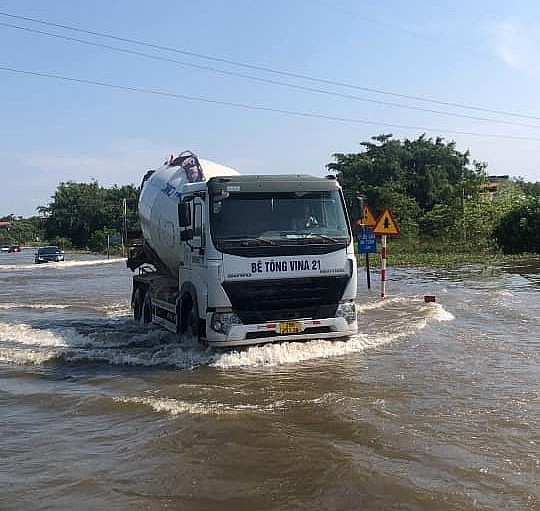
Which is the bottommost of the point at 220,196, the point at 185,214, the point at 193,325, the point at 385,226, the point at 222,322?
the point at 193,325

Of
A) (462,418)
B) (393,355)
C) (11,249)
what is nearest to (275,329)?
(393,355)

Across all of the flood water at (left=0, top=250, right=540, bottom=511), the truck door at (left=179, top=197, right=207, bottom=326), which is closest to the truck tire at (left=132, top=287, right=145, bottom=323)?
the flood water at (left=0, top=250, right=540, bottom=511)

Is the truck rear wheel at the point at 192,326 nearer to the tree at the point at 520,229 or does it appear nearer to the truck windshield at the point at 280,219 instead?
the truck windshield at the point at 280,219

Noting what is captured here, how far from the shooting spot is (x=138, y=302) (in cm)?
1495

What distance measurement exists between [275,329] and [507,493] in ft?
16.5

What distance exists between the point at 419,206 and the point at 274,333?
52846mm

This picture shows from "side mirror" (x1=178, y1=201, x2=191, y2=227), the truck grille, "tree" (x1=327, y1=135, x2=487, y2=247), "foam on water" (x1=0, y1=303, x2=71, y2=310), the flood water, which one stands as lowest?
the flood water

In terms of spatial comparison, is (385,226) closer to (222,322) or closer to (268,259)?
(268,259)

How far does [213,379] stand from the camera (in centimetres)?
915

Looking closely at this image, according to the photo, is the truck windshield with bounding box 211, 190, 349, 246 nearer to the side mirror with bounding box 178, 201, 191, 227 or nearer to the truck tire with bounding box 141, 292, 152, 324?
the side mirror with bounding box 178, 201, 191, 227

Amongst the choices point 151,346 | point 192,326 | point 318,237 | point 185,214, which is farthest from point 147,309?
point 318,237

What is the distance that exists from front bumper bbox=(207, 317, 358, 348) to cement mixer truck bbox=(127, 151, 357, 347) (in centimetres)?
1

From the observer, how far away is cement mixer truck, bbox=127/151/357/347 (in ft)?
31.3

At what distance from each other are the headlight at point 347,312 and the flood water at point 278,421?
0.62 meters
